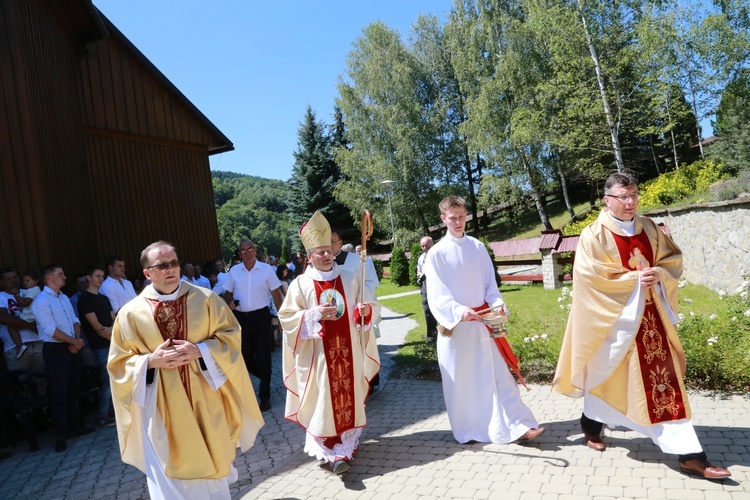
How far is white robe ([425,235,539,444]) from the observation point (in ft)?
16.3

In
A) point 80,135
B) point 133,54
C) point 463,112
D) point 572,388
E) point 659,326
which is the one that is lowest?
point 572,388

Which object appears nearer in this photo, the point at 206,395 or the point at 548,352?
the point at 206,395

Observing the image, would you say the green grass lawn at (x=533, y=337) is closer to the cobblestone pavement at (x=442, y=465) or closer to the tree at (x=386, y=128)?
the cobblestone pavement at (x=442, y=465)

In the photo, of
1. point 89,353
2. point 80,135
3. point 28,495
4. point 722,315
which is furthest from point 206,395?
point 80,135

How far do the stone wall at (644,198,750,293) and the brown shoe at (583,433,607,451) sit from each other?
20.9 feet

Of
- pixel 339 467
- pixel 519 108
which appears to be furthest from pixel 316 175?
pixel 339 467

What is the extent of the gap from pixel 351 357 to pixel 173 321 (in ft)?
5.90

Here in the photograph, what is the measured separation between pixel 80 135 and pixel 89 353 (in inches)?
238

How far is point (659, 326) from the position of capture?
14.1ft

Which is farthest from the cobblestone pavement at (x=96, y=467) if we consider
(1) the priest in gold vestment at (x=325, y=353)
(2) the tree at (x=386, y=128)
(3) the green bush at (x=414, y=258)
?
(2) the tree at (x=386, y=128)

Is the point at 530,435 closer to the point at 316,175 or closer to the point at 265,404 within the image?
the point at 265,404

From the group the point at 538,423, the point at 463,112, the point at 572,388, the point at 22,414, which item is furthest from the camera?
the point at 463,112

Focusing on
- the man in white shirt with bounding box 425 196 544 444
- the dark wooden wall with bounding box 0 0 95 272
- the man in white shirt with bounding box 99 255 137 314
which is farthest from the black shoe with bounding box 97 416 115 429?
the man in white shirt with bounding box 425 196 544 444

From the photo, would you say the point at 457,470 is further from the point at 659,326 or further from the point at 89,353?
the point at 89,353
